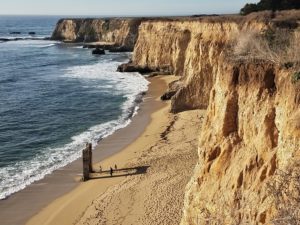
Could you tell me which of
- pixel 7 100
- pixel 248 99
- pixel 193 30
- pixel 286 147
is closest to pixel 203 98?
pixel 193 30

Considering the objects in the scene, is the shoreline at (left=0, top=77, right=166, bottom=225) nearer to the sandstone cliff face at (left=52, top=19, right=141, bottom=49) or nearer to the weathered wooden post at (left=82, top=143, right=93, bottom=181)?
the weathered wooden post at (left=82, top=143, right=93, bottom=181)

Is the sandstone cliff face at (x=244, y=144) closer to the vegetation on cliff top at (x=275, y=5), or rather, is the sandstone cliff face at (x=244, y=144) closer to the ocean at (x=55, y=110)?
the ocean at (x=55, y=110)

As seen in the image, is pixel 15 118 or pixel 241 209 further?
pixel 15 118

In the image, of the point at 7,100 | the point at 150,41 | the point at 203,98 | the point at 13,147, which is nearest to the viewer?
the point at 13,147

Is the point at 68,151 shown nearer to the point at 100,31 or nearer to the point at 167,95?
the point at 167,95

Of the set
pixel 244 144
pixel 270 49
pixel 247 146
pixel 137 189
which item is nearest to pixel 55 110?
pixel 137 189

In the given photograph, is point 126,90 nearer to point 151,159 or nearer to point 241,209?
point 151,159
